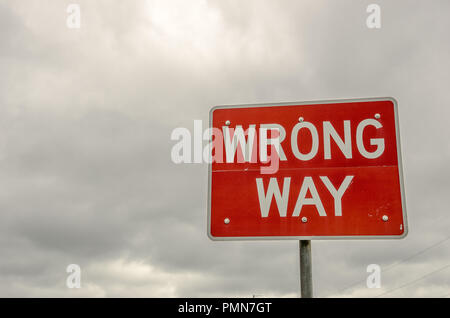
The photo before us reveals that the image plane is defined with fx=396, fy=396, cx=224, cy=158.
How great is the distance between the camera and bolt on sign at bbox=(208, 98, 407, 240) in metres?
3.13

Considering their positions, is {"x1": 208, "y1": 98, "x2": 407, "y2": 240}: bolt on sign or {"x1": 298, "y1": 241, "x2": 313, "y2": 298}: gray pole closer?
{"x1": 298, "y1": 241, "x2": 313, "y2": 298}: gray pole

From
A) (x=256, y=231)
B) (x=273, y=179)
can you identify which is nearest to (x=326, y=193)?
(x=273, y=179)

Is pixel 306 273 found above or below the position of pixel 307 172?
below

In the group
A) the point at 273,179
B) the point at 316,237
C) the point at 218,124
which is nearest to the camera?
the point at 316,237

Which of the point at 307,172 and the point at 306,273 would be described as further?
the point at 307,172

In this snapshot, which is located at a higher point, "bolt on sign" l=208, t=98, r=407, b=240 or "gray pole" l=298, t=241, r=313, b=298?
"bolt on sign" l=208, t=98, r=407, b=240

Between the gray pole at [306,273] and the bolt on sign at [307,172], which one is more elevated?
the bolt on sign at [307,172]

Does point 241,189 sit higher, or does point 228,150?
point 228,150

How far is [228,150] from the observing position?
3420mm

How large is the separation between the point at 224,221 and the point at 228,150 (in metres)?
0.61

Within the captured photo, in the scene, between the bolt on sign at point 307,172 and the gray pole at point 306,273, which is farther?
the bolt on sign at point 307,172

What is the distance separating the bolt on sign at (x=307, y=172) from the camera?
3.13 m

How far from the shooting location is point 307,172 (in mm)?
3289
